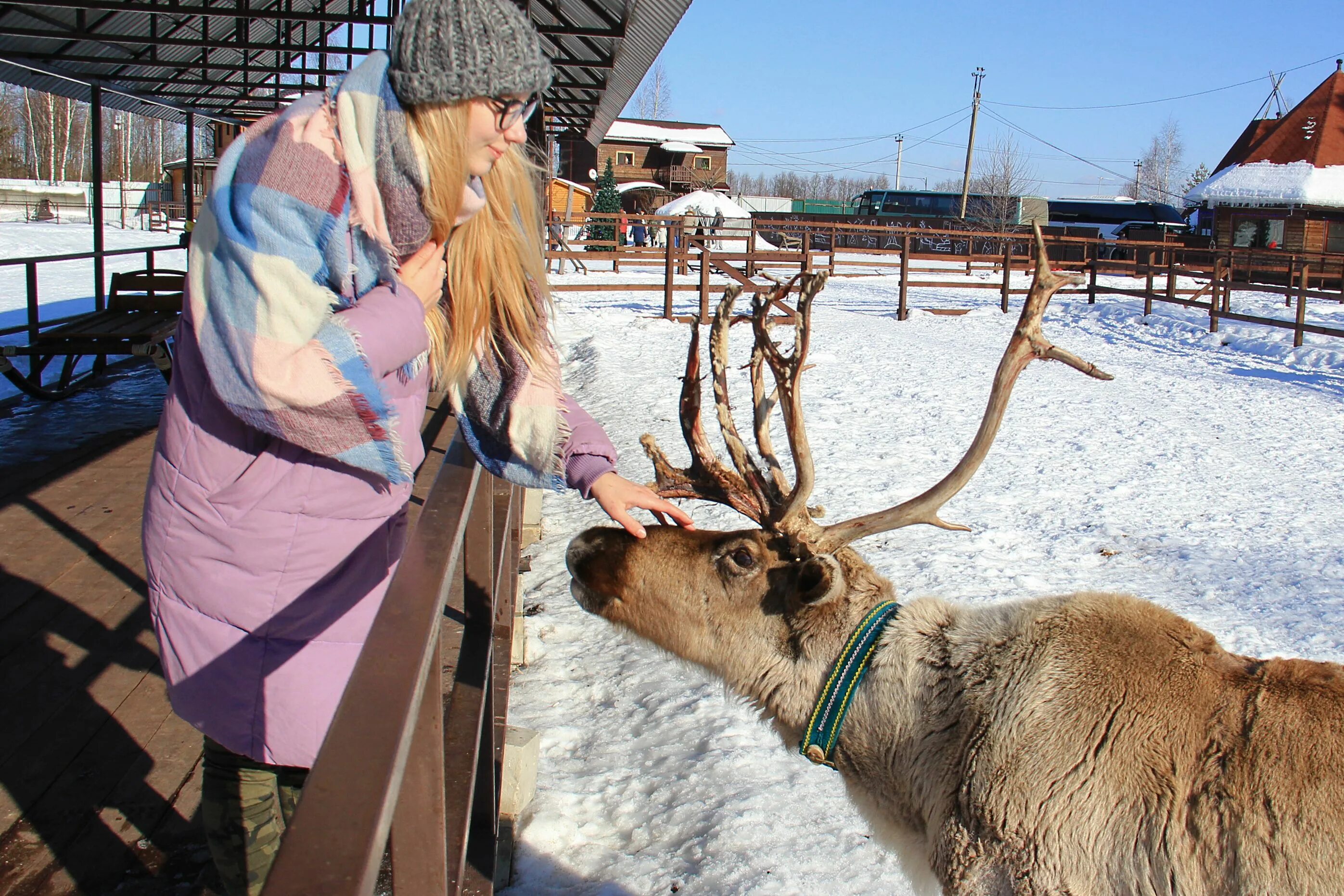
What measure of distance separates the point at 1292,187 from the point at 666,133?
33.0m

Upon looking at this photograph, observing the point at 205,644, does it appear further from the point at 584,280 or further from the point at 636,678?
the point at 584,280

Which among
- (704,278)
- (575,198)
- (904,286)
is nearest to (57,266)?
(704,278)

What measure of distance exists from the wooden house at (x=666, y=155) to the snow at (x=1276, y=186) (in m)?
25.1

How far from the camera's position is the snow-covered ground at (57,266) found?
12.8 metres

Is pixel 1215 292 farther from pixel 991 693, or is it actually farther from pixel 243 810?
pixel 243 810

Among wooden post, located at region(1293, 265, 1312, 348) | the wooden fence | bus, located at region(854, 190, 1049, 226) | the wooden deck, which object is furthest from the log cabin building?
the wooden deck

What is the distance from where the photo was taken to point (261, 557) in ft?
5.00

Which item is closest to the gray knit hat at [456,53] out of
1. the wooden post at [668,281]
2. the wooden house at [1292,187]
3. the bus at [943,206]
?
the wooden post at [668,281]

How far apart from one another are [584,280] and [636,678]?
18.5 m

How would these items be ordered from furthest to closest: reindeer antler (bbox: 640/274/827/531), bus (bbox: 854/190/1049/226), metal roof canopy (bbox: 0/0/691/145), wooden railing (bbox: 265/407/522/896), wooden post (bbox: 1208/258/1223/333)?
bus (bbox: 854/190/1049/226) → wooden post (bbox: 1208/258/1223/333) → metal roof canopy (bbox: 0/0/691/145) → reindeer antler (bbox: 640/274/827/531) → wooden railing (bbox: 265/407/522/896)

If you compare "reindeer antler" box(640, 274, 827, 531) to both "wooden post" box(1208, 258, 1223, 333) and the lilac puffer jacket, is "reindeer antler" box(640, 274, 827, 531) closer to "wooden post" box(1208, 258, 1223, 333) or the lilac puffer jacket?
the lilac puffer jacket

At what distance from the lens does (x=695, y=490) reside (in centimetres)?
283

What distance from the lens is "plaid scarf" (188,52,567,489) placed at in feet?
4.37

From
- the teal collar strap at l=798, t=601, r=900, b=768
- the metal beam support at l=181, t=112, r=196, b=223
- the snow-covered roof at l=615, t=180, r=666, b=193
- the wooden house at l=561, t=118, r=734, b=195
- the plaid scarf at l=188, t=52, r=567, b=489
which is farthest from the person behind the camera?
the wooden house at l=561, t=118, r=734, b=195
